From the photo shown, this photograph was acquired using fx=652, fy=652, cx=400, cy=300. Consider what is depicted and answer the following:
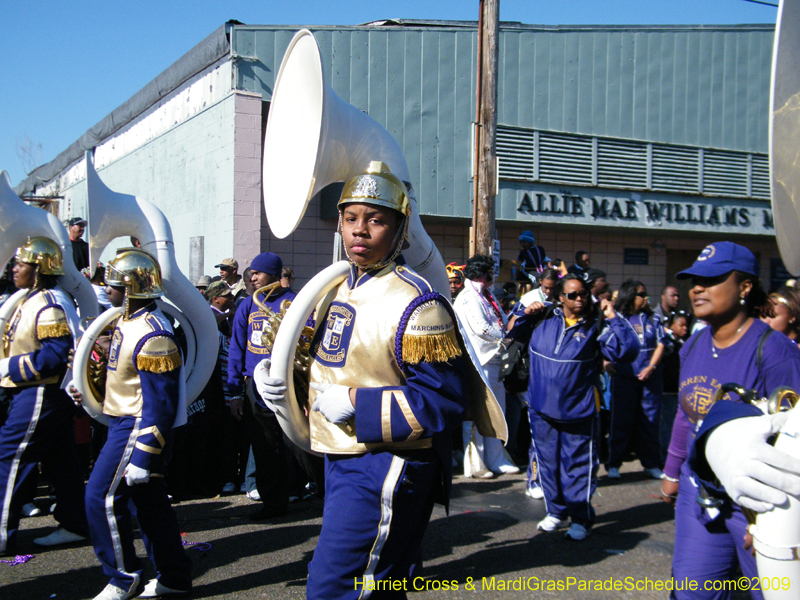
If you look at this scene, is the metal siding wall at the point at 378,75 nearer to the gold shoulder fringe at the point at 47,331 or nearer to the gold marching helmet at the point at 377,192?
the gold shoulder fringe at the point at 47,331

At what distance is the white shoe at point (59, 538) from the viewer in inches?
181

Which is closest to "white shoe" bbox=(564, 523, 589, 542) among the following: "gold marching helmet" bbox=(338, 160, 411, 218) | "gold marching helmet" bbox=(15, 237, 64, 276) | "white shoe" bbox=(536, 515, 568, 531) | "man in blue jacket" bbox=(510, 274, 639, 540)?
"man in blue jacket" bbox=(510, 274, 639, 540)

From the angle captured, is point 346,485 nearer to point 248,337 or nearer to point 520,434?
point 248,337

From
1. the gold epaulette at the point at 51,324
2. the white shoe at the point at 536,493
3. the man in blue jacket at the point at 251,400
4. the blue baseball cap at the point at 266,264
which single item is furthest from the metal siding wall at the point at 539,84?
the white shoe at the point at 536,493

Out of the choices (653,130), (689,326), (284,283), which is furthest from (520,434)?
(653,130)

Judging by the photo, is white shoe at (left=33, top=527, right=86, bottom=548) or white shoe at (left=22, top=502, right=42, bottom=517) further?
white shoe at (left=22, top=502, right=42, bottom=517)

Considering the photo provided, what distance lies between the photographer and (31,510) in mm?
5395

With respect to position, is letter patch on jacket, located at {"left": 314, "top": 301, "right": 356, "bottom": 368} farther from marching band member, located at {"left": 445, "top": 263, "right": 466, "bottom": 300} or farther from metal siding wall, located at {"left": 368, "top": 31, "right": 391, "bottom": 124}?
metal siding wall, located at {"left": 368, "top": 31, "right": 391, "bottom": 124}

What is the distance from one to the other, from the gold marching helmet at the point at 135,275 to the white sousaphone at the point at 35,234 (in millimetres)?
1472

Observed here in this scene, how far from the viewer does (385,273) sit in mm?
2600

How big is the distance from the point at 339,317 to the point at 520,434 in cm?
537

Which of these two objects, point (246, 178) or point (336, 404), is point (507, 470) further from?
point (246, 178)

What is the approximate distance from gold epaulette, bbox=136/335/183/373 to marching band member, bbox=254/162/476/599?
113cm

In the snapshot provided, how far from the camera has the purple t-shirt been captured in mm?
2574
